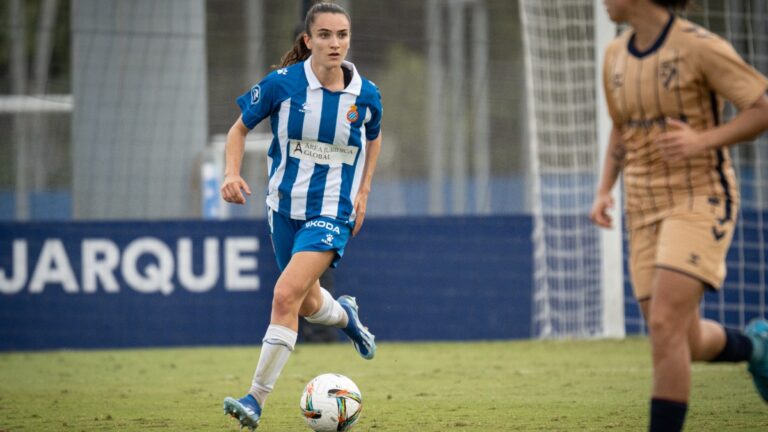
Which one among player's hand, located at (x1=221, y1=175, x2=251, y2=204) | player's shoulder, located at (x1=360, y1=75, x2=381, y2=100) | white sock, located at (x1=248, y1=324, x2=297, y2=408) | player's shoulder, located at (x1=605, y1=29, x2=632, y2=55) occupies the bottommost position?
white sock, located at (x1=248, y1=324, x2=297, y2=408)

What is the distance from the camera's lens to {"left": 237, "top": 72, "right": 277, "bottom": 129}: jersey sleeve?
5.96m

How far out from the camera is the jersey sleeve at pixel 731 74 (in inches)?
172

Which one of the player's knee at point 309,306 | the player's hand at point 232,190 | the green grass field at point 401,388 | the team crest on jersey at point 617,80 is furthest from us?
the player's knee at point 309,306

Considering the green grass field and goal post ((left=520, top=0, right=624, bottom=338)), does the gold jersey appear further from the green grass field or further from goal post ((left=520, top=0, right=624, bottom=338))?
goal post ((left=520, top=0, right=624, bottom=338))

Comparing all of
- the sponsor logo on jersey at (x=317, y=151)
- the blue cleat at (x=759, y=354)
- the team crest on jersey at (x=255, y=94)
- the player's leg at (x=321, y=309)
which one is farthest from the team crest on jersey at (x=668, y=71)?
the player's leg at (x=321, y=309)

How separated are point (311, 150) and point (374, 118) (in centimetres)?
43

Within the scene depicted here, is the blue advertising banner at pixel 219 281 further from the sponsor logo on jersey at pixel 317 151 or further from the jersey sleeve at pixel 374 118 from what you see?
the sponsor logo on jersey at pixel 317 151

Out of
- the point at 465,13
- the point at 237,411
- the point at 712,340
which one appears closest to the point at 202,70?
the point at 237,411

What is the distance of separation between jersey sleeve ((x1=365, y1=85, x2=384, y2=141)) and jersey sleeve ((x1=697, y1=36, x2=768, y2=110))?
7.10 feet

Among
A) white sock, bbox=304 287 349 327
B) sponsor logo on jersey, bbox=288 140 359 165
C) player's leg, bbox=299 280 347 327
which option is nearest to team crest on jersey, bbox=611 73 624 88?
sponsor logo on jersey, bbox=288 140 359 165

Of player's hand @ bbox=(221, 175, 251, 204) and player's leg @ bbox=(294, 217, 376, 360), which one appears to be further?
player's leg @ bbox=(294, 217, 376, 360)

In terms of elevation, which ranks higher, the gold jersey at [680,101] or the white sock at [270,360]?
the gold jersey at [680,101]

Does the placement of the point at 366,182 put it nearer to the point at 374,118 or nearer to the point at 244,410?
the point at 374,118

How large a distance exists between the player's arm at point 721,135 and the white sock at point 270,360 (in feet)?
7.28
